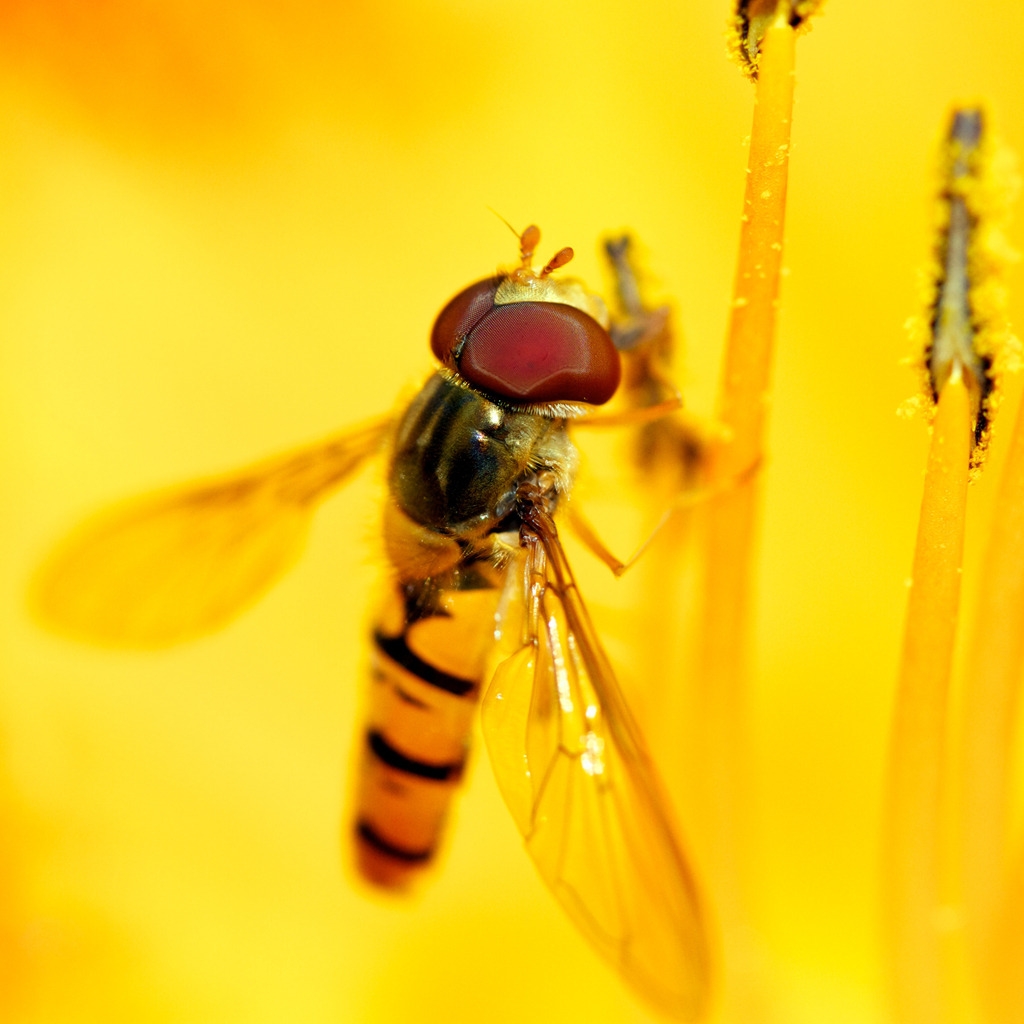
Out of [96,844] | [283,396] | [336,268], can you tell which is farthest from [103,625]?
[336,268]

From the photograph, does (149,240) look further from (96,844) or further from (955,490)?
(955,490)

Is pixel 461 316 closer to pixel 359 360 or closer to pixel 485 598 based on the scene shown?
pixel 485 598

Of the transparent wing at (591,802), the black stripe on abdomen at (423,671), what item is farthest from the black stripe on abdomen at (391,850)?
the transparent wing at (591,802)

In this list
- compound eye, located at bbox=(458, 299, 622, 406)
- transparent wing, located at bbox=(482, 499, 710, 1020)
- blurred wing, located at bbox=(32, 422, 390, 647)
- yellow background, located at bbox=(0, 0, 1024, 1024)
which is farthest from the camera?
yellow background, located at bbox=(0, 0, 1024, 1024)

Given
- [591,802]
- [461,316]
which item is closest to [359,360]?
[461,316]

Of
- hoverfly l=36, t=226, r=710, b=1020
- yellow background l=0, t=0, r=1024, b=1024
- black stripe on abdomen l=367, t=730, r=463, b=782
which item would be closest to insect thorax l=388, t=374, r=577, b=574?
hoverfly l=36, t=226, r=710, b=1020

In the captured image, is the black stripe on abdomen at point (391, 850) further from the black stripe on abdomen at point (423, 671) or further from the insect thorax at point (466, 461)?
the insect thorax at point (466, 461)

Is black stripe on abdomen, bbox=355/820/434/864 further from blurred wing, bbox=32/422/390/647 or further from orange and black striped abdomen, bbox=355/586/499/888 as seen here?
blurred wing, bbox=32/422/390/647
